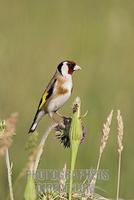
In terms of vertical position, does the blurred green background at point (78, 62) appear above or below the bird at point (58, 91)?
above

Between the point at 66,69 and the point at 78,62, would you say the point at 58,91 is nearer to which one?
the point at 66,69

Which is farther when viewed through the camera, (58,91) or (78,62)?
(78,62)

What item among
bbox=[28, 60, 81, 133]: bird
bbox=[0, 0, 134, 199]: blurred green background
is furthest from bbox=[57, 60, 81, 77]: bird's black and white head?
bbox=[0, 0, 134, 199]: blurred green background

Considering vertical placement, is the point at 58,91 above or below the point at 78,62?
below

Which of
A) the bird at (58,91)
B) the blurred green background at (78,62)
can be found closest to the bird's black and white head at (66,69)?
the bird at (58,91)

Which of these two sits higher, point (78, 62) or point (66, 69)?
point (78, 62)

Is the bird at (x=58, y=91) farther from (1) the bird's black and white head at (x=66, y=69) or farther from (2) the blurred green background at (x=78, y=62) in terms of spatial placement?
(2) the blurred green background at (x=78, y=62)

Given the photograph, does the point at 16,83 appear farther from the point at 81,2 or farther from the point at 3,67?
the point at 81,2

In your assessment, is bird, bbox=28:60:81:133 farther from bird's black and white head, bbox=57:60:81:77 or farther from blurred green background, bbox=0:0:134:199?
blurred green background, bbox=0:0:134:199

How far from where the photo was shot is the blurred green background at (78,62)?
15.0 ft

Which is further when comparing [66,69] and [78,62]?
[78,62]

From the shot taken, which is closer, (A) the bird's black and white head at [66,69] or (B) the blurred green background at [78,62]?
(A) the bird's black and white head at [66,69]

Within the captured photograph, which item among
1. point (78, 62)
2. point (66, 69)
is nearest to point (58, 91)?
point (66, 69)

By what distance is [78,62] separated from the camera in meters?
5.90
